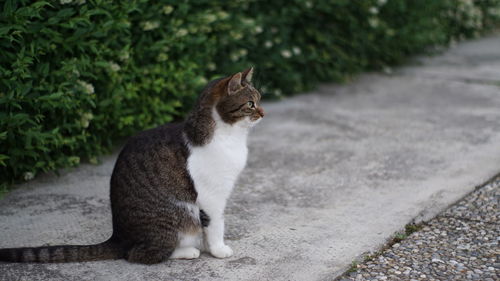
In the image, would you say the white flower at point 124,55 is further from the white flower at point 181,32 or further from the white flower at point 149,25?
the white flower at point 181,32

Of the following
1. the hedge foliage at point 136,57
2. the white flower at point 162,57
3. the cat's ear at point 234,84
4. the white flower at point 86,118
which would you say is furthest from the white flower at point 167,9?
the cat's ear at point 234,84

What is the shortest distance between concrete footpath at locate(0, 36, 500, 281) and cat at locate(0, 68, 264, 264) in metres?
Result: 0.08

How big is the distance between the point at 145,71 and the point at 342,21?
9.82 feet

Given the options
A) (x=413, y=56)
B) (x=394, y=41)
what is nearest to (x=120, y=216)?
(x=394, y=41)

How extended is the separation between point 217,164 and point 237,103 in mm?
337

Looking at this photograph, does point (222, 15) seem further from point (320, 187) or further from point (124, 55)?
point (320, 187)

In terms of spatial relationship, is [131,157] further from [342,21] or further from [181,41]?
[342,21]

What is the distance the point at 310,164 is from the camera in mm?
5242

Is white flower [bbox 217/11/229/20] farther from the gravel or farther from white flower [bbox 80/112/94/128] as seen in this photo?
the gravel

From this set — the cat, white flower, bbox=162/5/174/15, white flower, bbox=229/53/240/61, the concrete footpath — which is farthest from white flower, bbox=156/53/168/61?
the cat

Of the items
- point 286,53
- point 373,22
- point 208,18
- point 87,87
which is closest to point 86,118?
point 87,87

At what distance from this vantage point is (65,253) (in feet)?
11.6

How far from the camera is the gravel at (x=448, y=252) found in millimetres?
3506

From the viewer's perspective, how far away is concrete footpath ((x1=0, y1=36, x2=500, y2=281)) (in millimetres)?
3615
